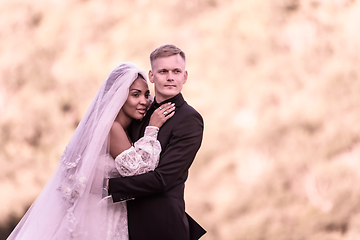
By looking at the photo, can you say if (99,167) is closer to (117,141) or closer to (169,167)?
(117,141)

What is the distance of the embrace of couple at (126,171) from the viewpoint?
7.04 ft

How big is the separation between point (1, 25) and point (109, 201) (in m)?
4.08

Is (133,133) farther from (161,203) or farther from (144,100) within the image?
(161,203)

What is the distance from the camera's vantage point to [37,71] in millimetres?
5445

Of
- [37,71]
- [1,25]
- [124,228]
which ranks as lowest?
[124,228]

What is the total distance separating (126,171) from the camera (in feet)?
7.08

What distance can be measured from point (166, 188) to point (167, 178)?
5 centimetres

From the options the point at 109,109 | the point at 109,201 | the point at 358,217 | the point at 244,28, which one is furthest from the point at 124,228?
the point at 358,217

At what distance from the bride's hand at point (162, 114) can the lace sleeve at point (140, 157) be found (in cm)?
9

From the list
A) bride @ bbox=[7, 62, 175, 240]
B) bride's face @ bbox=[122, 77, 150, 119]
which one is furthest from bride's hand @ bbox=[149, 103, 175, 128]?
bride's face @ bbox=[122, 77, 150, 119]

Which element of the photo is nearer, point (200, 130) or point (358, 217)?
point (200, 130)

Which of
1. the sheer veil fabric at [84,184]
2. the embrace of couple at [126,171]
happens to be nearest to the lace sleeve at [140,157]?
the embrace of couple at [126,171]

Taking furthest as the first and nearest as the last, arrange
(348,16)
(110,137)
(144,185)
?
(348,16) < (110,137) < (144,185)

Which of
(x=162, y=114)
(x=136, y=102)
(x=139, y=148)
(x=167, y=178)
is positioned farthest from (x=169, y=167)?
(x=136, y=102)
